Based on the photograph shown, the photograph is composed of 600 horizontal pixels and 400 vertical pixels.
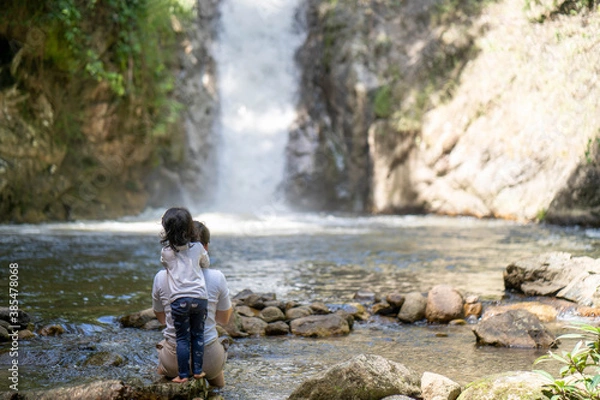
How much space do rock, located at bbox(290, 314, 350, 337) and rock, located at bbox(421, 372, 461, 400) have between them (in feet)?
5.13

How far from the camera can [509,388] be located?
2.76m

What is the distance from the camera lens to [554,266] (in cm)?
598

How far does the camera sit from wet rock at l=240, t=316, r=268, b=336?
4641 millimetres

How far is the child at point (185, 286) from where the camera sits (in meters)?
3.01

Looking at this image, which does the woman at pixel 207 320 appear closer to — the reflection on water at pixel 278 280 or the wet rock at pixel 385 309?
the reflection on water at pixel 278 280

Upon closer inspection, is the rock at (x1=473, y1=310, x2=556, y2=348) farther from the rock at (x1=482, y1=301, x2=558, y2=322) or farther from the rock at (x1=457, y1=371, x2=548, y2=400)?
the rock at (x1=457, y1=371, x2=548, y2=400)

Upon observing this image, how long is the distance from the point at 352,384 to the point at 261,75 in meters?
25.4

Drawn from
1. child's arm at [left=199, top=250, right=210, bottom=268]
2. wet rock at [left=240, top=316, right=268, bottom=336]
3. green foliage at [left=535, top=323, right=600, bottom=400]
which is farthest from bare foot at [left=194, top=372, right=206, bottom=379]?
green foliage at [left=535, top=323, right=600, bottom=400]

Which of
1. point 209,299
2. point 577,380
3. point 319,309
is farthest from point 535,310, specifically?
point 209,299

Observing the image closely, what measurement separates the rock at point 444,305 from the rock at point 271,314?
4.36 ft

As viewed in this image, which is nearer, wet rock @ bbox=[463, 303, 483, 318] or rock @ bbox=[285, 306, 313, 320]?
rock @ bbox=[285, 306, 313, 320]

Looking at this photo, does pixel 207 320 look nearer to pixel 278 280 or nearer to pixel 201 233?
pixel 201 233

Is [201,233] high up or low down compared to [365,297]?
up

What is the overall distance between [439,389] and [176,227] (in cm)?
164
